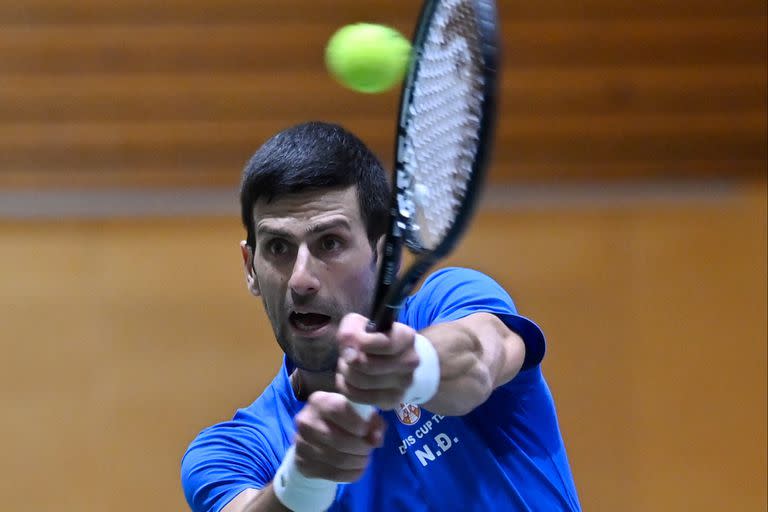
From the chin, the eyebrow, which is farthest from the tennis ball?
the chin

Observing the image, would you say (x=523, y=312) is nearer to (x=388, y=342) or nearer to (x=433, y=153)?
(x=433, y=153)

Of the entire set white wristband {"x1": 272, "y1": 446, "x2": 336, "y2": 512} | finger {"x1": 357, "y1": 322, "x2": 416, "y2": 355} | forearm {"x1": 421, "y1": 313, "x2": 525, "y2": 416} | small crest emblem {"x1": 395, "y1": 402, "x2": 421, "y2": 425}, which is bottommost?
small crest emblem {"x1": 395, "y1": 402, "x2": 421, "y2": 425}

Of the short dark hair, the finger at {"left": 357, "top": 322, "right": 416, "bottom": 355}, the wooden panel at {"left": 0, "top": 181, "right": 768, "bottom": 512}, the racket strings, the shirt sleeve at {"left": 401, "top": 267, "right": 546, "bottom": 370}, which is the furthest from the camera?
the wooden panel at {"left": 0, "top": 181, "right": 768, "bottom": 512}

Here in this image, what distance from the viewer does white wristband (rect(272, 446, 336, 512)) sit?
4.43 ft

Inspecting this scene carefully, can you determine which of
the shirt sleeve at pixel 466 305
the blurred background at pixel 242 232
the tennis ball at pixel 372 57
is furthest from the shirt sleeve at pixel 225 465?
the blurred background at pixel 242 232

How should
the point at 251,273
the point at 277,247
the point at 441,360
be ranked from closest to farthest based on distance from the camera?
the point at 441,360 < the point at 277,247 < the point at 251,273

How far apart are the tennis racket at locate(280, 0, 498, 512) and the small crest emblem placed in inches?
14.5

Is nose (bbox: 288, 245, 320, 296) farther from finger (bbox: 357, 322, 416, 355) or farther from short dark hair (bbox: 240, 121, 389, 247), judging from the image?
finger (bbox: 357, 322, 416, 355)

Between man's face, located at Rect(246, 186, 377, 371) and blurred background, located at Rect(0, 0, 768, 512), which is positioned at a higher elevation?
man's face, located at Rect(246, 186, 377, 371)

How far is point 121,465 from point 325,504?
2.64 metres

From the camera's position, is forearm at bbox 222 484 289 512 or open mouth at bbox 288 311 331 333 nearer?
forearm at bbox 222 484 289 512

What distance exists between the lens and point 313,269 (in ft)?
5.60

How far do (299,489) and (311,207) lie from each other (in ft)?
1.86

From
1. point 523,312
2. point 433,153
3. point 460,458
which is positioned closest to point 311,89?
point 523,312
